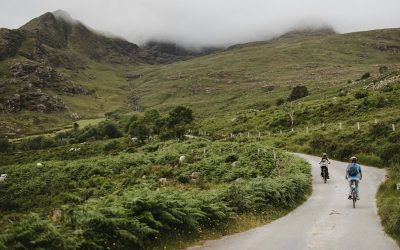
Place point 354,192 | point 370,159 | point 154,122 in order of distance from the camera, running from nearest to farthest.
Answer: point 354,192, point 370,159, point 154,122

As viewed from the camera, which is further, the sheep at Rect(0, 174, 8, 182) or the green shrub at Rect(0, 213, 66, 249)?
the sheep at Rect(0, 174, 8, 182)

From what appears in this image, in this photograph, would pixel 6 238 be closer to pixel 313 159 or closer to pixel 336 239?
pixel 336 239

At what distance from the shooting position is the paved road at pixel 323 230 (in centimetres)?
1512

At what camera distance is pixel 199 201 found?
17531 mm

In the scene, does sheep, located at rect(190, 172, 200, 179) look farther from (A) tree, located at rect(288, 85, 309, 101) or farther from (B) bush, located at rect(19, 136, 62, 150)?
(B) bush, located at rect(19, 136, 62, 150)

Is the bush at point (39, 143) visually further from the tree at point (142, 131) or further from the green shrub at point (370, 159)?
the green shrub at point (370, 159)

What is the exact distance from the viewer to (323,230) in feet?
57.1

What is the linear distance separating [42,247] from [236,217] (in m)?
9.18

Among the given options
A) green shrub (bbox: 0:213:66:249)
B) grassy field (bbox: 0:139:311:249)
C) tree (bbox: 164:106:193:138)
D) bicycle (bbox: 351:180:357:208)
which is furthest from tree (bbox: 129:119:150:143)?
green shrub (bbox: 0:213:66:249)

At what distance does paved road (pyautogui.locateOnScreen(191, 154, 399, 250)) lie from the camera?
15125 mm

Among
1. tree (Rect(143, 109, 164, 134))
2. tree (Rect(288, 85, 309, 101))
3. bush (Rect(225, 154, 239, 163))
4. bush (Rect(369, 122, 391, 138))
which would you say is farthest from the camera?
tree (Rect(288, 85, 309, 101))

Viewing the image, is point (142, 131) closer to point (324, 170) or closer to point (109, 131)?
point (109, 131)

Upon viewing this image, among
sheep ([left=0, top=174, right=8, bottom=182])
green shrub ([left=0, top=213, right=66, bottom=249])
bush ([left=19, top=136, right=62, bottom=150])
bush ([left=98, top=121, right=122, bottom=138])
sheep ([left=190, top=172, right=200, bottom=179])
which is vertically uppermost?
green shrub ([left=0, top=213, right=66, bottom=249])

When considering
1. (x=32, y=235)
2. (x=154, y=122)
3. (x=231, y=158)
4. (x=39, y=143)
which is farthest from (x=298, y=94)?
(x=32, y=235)
